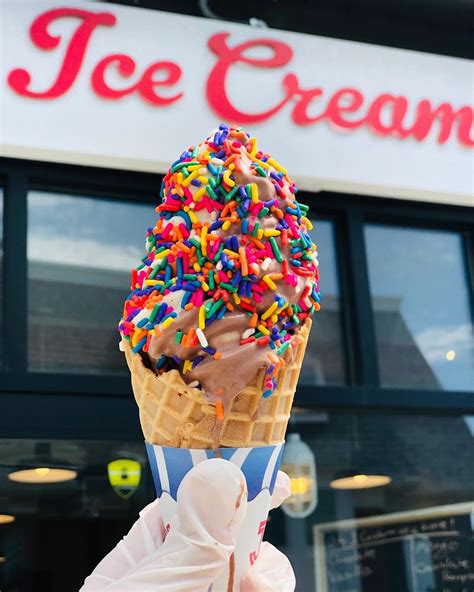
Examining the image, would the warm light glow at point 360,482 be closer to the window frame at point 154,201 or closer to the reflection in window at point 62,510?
the window frame at point 154,201

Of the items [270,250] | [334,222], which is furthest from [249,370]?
[334,222]

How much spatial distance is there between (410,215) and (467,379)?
4.11ft

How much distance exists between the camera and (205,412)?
2014mm

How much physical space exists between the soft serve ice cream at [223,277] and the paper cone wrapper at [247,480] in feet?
0.43

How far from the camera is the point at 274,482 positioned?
219cm

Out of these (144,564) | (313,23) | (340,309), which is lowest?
(144,564)

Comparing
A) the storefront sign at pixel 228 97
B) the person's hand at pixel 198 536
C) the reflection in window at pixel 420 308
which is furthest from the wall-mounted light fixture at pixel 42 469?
the person's hand at pixel 198 536

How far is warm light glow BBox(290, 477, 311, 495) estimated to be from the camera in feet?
16.4

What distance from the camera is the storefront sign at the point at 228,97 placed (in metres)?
4.77

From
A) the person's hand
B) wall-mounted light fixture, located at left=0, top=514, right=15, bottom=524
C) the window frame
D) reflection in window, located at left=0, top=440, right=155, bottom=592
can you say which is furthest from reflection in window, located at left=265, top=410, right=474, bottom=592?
the person's hand

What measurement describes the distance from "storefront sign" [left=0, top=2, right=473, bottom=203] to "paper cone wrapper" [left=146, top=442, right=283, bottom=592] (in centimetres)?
309

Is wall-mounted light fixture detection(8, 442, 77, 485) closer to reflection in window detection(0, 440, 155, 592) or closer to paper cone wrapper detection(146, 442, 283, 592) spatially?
reflection in window detection(0, 440, 155, 592)

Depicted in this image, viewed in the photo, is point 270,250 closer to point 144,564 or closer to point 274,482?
point 274,482

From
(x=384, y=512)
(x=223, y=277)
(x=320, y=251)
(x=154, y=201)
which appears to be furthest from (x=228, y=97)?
(x=223, y=277)
